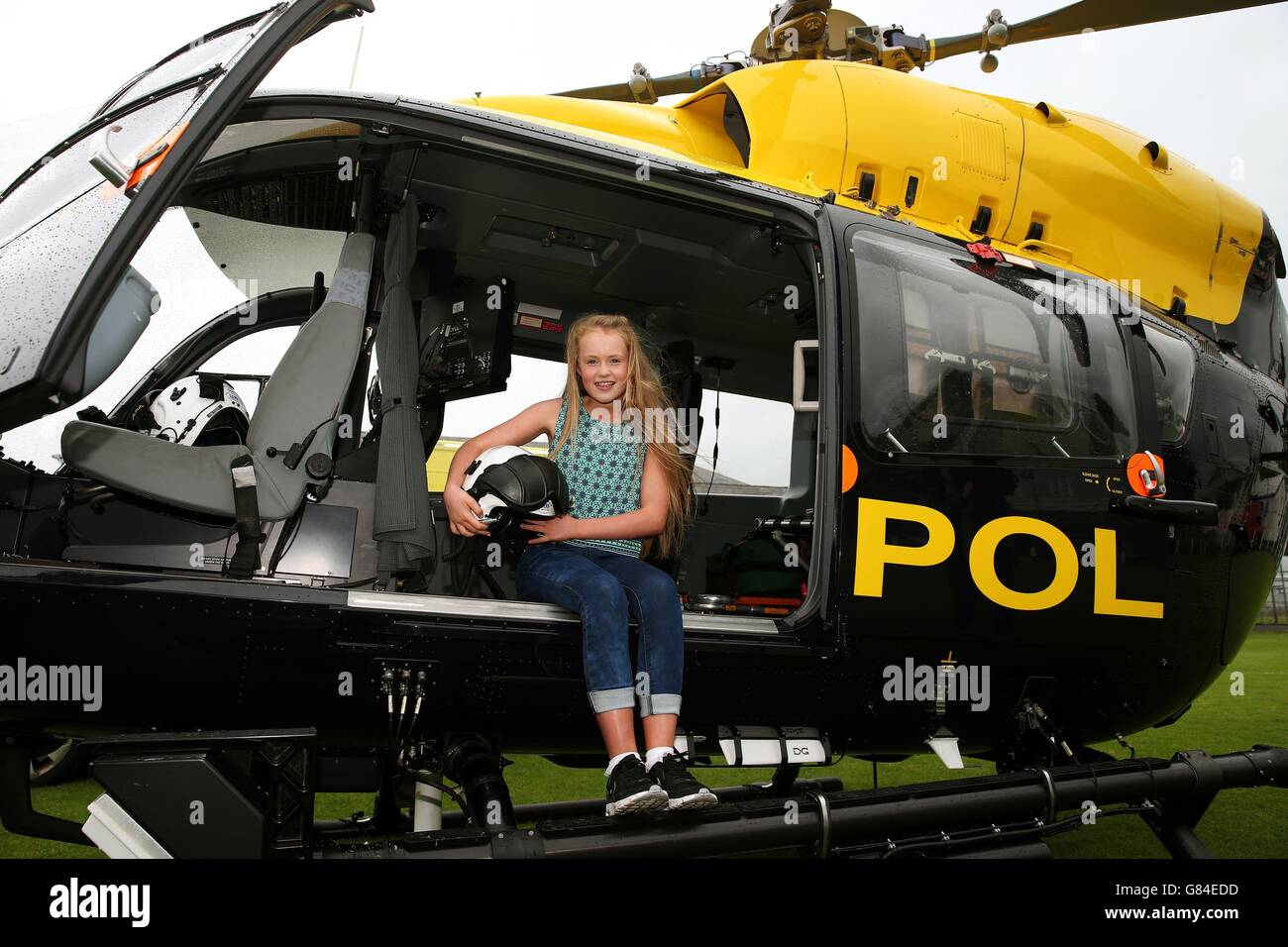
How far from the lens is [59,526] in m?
3.03

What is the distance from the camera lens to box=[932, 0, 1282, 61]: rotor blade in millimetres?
4598

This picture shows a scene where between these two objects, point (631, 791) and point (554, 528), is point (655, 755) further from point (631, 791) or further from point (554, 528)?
point (554, 528)

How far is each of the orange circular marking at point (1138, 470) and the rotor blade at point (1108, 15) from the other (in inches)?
102

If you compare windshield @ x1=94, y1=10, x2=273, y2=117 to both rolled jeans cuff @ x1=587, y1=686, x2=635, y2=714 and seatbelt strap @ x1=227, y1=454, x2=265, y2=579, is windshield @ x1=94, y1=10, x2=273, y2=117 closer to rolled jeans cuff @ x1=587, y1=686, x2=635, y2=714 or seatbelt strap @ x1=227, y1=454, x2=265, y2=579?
Answer: seatbelt strap @ x1=227, y1=454, x2=265, y2=579

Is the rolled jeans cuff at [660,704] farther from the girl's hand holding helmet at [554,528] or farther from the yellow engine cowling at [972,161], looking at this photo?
the yellow engine cowling at [972,161]

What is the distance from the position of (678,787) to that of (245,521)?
1.37 metres

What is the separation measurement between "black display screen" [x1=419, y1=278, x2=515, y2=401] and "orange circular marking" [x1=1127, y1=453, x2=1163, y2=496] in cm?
236

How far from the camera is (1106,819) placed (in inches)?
192

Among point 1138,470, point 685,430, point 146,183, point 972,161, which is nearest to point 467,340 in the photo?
point 685,430

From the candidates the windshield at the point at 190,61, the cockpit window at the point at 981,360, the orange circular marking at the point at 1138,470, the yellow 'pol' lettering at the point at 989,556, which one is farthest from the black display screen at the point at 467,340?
the orange circular marking at the point at 1138,470
